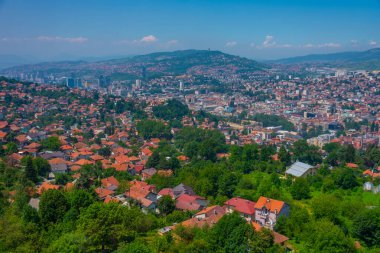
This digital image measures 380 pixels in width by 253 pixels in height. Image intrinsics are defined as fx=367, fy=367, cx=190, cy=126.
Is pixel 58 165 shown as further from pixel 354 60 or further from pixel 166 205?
pixel 354 60

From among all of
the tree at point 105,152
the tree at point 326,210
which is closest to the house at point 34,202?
the tree at point 326,210

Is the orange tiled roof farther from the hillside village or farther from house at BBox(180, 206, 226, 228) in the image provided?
house at BBox(180, 206, 226, 228)

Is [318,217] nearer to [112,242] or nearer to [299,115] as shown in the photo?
[112,242]

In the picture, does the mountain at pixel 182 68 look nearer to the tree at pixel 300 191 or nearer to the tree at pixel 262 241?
Result: the tree at pixel 300 191

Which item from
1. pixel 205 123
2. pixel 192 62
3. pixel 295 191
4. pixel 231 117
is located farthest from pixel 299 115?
pixel 192 62

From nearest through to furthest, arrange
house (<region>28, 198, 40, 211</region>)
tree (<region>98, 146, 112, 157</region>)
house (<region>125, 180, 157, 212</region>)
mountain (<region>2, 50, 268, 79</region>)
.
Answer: house (<region>28, 198, 40, 211</region>), house (<region>125, 180, 157, 212</region>), tree (<region>98, 146, 112, 157</region>), mountain (<region>2, 50, 268, 79</region>)

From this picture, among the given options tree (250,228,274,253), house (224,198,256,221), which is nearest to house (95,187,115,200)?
house (224,198,256,221)
